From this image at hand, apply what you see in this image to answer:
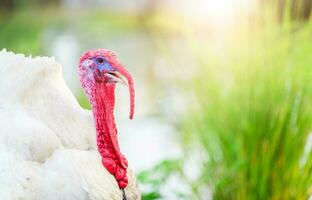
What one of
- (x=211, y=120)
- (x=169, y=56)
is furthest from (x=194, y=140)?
(x=169, y=56)

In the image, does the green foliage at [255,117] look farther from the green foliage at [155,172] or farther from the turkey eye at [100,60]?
the turkey eye at [100,60]

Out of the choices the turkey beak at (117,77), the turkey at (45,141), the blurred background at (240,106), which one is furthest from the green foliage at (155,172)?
the turkey beak at (117,77)

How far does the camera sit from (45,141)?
1577 millimetres

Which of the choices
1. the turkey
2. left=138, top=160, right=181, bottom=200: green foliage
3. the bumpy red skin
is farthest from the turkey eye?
left=138, top=160, right=181, bottom=200: green foliage

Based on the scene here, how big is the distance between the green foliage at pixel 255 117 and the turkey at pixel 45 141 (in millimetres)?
630

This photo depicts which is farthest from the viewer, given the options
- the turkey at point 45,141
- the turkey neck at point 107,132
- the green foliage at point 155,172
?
the green foliage at point 155,172

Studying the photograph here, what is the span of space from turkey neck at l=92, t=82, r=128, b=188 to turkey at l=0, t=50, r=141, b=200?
0.02 m

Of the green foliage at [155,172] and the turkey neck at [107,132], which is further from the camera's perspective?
the green foliage at [155,172]

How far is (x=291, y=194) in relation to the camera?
7.47ft

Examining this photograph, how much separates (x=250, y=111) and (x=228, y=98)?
0.08 m

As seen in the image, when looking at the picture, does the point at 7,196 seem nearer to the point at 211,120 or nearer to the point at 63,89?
the point at 63,89

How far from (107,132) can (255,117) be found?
2.45 ft

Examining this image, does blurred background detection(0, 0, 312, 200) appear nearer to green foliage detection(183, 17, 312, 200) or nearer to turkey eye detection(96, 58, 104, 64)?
green foliage detection(183, 17, 312, 200)

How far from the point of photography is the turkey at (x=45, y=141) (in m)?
1.53
